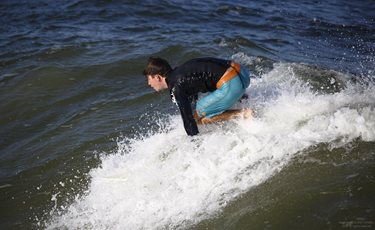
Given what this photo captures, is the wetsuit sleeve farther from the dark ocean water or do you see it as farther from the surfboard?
the surfboard

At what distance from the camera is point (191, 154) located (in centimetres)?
589

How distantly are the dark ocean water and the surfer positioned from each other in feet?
1.64

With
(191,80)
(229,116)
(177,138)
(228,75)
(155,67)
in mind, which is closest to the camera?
(155,67)

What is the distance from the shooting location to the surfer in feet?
17.9

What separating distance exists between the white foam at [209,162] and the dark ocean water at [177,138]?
0.06 feet

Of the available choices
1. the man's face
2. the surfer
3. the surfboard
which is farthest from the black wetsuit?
the surfboard

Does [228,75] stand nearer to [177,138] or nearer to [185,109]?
[185,109]

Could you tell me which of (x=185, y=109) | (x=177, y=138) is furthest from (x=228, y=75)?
(x=177, y=138)

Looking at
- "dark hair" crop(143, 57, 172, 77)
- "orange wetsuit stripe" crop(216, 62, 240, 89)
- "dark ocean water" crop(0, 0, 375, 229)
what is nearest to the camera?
"dark ocean water" crop(0, 0, 375, 229)

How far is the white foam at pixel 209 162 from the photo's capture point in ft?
17.1

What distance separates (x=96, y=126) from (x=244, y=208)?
4.13 metres

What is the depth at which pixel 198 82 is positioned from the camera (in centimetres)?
561

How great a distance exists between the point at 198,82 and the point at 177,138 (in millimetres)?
1251

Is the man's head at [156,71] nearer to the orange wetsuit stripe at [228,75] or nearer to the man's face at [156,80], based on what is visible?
the man's face at [156,80]
